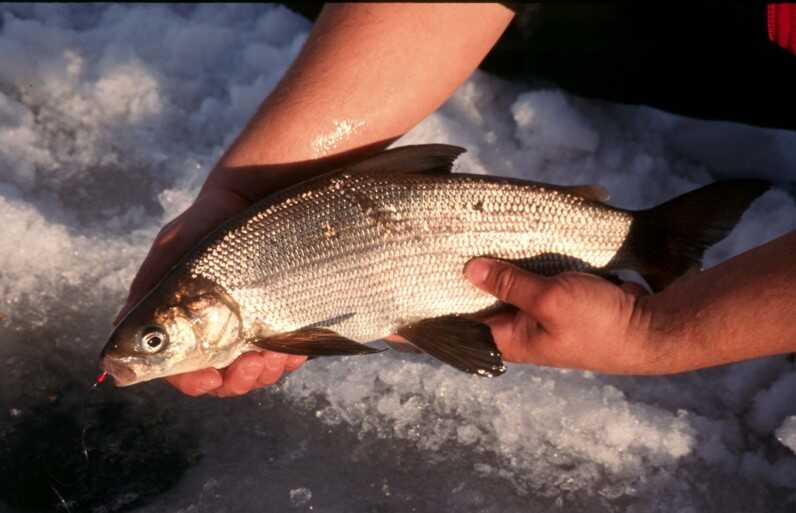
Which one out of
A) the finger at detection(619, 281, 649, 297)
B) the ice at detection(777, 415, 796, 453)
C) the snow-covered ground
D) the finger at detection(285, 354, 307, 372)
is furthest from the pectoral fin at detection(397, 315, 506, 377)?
the ice at detection(777, 415, 796, 453)

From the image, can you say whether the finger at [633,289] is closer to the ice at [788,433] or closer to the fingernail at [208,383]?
the ice at [788,433]

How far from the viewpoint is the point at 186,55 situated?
4957mm

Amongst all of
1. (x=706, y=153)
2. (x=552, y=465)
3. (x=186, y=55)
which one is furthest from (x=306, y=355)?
(x=186, y=55)

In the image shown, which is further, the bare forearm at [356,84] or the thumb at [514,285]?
the bare forearm at [356,84]

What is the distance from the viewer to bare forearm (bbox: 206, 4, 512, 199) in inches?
109

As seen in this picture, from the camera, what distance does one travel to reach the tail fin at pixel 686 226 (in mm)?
2656

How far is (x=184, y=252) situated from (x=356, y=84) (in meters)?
0.83

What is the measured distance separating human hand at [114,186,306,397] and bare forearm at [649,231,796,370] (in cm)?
123

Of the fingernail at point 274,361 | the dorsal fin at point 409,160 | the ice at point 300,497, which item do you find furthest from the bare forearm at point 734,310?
the ice at point 300,497

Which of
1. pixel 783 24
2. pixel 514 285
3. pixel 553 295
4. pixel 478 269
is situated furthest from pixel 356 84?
pixel 783 24

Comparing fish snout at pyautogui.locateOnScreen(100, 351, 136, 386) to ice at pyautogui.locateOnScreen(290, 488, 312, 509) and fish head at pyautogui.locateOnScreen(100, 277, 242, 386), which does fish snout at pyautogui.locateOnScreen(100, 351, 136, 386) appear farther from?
ice at pyautogui.locateOnScreen(290, 488, 312, 509)

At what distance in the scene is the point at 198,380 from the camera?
2.64 m

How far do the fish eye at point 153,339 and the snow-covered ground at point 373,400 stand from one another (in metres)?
0.70

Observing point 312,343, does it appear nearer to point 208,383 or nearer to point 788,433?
point 208,383
